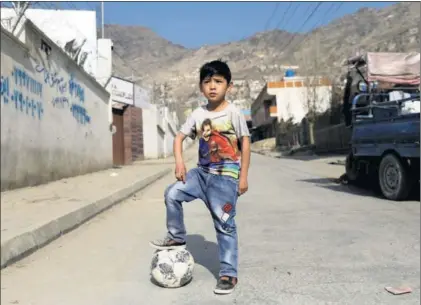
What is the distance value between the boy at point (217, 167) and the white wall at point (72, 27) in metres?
18.1

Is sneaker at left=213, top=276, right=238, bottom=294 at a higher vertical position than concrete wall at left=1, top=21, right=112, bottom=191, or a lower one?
lower

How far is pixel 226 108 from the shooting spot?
114 inches

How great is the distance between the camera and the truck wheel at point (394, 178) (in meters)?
7.74

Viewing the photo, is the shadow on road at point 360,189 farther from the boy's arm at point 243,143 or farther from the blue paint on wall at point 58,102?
the boy's arm at point 243,143

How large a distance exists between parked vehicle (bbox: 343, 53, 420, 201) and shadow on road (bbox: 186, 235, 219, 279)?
4026 millimetres

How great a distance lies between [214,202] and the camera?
3094 millimetres

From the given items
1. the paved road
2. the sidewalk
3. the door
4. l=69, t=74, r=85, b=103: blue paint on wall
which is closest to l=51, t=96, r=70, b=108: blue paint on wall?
the sidewalk

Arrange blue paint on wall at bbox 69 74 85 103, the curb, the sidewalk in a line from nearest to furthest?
1. the sidewalk
2. the curb
3. blue paint on wall at bbox 69 74 85 103

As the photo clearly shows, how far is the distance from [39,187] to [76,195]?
1674mm

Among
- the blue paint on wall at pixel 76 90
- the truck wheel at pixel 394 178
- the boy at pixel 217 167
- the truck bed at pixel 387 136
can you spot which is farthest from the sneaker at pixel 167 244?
the blue paint on wall at pixel 76 90

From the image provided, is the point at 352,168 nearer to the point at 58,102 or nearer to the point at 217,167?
the point at 58,102

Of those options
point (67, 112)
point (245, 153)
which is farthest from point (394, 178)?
point (67, 112)

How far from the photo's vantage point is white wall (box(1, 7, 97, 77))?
21.7 metres

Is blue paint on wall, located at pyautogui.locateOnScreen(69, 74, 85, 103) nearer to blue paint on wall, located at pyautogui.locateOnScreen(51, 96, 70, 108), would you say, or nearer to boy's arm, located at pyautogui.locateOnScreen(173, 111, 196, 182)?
blue paint on wall, located at pyautogui.locateOnScreen(51, 96, 70, 108)
